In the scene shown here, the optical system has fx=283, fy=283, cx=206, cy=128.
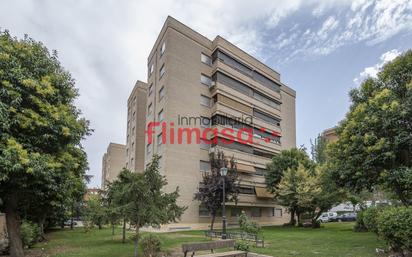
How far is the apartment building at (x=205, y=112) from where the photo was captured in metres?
29.5

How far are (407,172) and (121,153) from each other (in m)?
66.7

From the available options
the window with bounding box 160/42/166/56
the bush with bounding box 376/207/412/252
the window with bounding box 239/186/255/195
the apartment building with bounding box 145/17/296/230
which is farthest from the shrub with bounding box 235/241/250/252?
the window with bounding box 160/42/166/56

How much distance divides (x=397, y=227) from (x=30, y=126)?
12.8 metres

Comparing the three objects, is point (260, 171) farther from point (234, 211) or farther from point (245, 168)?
point (234, 211)

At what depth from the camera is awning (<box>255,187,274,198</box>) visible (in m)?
35.3

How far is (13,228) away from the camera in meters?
11.4

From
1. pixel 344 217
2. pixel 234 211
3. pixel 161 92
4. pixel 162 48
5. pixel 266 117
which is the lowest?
pixel 344 217

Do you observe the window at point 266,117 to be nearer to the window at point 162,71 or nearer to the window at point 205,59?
the window at point 205,59

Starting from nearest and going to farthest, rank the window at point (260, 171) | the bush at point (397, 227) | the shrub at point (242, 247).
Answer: the bush at point (397, 227)
the shrub at point (242, 247)
the window at point (260, 171)

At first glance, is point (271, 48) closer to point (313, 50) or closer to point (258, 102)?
point (313, 50)

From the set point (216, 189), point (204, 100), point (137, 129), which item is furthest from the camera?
point (137, 129)

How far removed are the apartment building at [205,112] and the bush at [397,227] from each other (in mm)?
20084

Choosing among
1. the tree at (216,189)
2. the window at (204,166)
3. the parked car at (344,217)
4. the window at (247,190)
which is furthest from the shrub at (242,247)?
the parked car at (344,217)

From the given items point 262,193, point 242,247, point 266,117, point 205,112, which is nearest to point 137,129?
point 205,112
